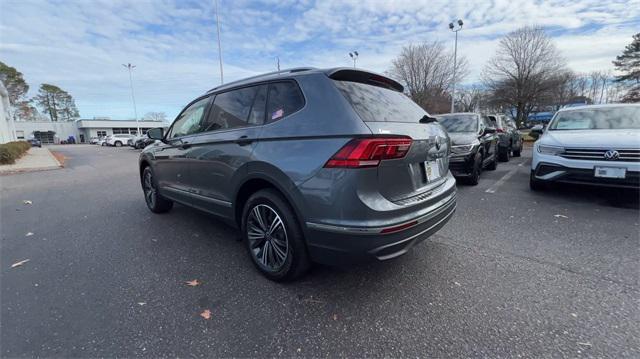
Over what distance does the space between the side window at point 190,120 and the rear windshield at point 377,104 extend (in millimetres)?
2087

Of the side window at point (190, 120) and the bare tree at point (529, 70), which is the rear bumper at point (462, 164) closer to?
the side window at point (190, 120)

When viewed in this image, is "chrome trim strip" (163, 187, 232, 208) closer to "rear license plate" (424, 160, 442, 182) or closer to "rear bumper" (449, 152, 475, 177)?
"rear license plate" (424, 160, 442, 182)

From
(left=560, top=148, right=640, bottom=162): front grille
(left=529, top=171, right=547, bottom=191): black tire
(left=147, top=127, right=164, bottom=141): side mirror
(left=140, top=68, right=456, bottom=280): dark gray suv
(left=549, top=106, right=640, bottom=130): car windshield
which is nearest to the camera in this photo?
(left=140, top=68, right=456, bottom=280): dark gray suv

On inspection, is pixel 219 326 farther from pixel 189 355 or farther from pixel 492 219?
pixel 492 219

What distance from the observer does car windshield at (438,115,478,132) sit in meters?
7.13

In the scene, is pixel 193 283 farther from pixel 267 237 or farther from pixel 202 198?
pixel 202 198

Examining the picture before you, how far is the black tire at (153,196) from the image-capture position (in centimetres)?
482

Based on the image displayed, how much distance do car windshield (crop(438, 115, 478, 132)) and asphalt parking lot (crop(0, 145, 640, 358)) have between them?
3368 millimetres

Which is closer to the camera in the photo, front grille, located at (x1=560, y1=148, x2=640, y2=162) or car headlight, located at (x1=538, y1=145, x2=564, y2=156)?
front grille, located at (x1=560, y1=148, x2=640, y2=162)

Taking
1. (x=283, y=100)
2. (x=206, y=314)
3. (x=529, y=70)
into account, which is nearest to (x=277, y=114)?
(x=283, y=100)

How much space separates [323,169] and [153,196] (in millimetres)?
3950

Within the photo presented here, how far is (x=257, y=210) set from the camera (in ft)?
9.12

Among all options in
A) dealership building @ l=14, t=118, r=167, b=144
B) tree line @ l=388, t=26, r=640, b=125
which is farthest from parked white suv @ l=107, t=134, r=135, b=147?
tree line @ l=388, t=26, r=640, b=125

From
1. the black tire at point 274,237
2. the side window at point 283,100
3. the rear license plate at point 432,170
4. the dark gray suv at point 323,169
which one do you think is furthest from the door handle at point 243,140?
the rear license plate at point 432,170
